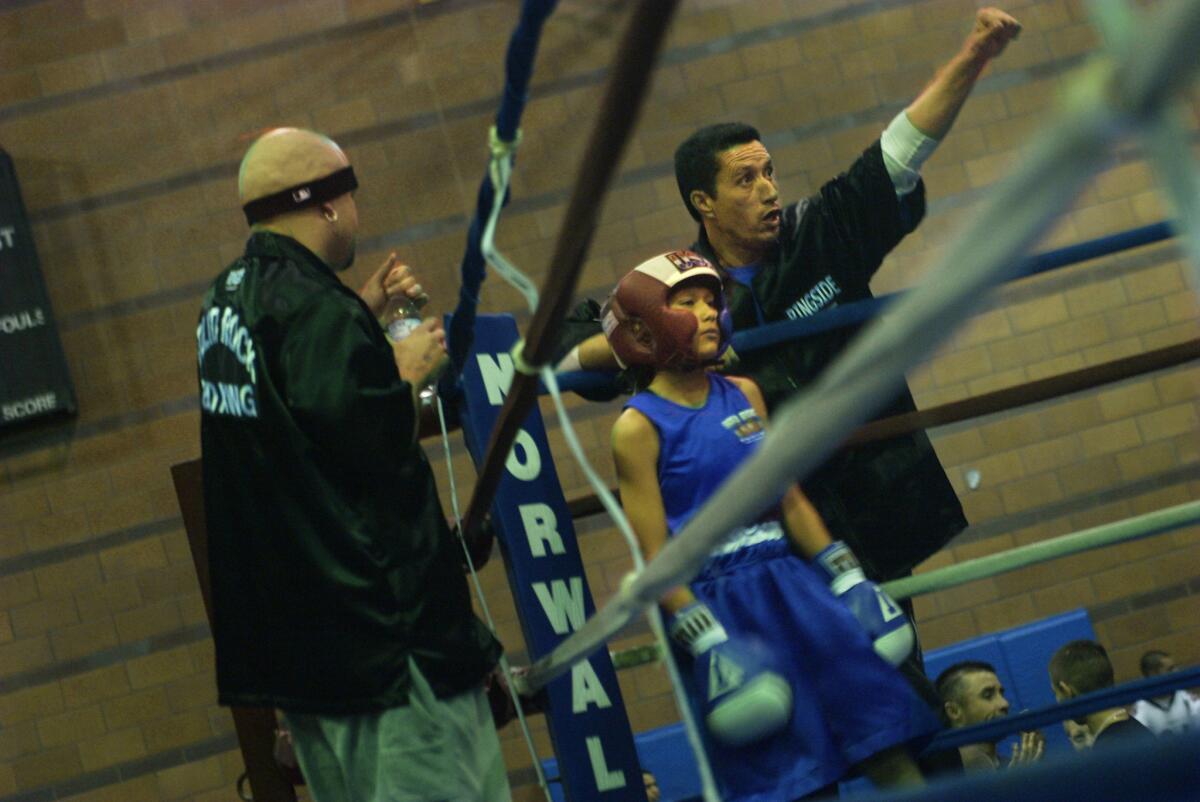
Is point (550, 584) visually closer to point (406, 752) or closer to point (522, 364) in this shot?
point (406, 752)

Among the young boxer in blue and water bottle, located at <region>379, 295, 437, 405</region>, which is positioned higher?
water bottle, located at <region>379, 295, 437, 405</region>

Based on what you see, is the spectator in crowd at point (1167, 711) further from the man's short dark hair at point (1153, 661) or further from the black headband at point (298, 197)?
the black headband at point (298, 197)

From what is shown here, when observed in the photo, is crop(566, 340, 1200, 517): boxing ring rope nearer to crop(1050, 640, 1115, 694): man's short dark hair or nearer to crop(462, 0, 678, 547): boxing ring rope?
crop(462, 0, 678, 547): boxing ring rope

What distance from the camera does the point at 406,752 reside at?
2119mm

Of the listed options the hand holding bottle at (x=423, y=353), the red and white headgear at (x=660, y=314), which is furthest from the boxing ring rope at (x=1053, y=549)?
the hand holding bottle at (x=423, y=353)

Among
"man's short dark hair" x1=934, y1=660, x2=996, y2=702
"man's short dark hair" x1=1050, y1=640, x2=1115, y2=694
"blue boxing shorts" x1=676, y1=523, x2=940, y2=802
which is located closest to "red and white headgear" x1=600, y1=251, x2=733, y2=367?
"blue boxing shorts" x1=676, y1=523, x2=940, y2=802

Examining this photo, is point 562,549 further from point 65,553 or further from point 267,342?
point 65,553

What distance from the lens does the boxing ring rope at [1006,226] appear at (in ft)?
2.00

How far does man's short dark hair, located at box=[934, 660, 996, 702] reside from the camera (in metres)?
4.29

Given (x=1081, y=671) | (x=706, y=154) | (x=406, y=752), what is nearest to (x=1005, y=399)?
(x=706, y=154)

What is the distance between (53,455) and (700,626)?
4039 mm

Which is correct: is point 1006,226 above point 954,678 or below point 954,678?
above

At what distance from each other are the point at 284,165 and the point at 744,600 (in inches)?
40.4

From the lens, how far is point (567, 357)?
278cm
